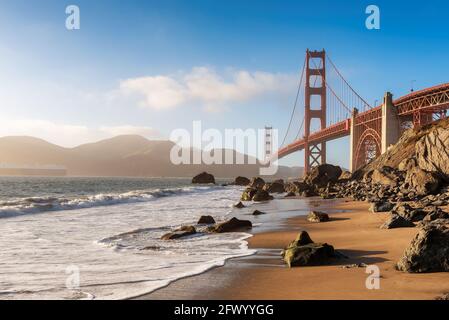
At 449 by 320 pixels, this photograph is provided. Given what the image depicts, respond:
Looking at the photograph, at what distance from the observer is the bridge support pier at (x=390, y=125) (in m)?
52.7

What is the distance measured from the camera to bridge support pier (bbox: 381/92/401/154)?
5266 centimetres

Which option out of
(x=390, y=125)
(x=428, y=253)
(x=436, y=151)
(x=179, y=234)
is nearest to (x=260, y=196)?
(x=436, y=151)

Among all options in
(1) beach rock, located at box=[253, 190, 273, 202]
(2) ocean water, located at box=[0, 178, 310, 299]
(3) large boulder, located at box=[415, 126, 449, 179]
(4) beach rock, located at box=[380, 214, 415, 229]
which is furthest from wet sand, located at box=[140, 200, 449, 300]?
(1) beach rock, located at box=[253, 190, 273, 202]

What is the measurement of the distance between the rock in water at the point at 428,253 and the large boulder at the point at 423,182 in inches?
647

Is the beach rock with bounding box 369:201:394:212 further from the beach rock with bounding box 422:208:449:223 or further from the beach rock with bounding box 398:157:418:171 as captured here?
the beach rock with bounding box 398:157:418:171

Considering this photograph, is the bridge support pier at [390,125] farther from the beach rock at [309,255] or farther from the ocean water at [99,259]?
the beach rock at [309,255]

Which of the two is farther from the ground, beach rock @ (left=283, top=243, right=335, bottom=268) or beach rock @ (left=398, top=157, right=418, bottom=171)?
beach rock @ (left=398, top=157, right=418, bottom=171)

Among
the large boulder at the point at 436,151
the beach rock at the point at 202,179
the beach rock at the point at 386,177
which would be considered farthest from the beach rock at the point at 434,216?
the beach rock at the point at 202,179

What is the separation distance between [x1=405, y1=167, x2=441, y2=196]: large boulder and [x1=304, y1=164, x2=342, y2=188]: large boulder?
63.4ft

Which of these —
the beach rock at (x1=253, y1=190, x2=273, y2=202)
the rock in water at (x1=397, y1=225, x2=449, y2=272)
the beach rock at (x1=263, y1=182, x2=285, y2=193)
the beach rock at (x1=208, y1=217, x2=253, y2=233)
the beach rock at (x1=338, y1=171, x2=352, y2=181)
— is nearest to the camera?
the rock in water at (x1=397, y1=225, x2=449, y2=272)

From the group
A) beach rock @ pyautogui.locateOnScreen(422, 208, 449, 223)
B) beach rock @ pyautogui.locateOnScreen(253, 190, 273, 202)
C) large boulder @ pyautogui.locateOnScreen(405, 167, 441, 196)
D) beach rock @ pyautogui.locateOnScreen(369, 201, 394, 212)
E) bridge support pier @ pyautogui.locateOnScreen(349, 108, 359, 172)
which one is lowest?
beach rock @ pyautogui.locateOnScreen(253, 190, 273, 202)

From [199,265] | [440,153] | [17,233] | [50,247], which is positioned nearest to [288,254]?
[199,265]

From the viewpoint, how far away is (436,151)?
30.3m

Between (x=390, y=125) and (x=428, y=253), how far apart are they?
48.7 metres
